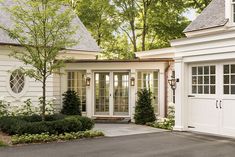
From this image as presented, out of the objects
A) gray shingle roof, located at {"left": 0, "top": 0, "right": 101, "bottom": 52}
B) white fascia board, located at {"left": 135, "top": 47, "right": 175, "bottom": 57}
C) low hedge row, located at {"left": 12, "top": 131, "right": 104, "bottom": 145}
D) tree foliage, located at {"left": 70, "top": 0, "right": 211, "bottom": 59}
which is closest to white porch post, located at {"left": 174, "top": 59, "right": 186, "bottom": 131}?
low hedge row, located at {"left": 12, "top": 131, "right": 104, "bottom": 145}

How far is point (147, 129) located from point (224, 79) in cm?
354

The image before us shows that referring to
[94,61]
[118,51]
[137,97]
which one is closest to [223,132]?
[137,97]

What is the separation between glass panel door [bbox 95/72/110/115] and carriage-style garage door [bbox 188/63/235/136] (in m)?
5.07

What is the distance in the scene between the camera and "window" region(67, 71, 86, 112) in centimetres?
1697

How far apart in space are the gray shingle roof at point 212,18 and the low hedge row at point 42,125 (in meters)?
5.42

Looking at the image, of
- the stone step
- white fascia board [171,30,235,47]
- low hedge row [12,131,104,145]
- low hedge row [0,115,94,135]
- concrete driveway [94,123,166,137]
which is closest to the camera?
low hedge row [12,131,104,145]

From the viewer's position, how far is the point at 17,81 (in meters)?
14.5

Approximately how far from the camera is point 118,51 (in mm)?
33188

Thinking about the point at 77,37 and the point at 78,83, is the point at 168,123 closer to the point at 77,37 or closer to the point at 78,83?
the point at 78,83

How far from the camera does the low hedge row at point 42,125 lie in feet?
36.3

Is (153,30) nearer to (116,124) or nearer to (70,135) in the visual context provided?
(116,124)

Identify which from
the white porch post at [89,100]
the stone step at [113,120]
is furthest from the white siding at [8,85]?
the stone step at [113,120]

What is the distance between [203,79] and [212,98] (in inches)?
29.1

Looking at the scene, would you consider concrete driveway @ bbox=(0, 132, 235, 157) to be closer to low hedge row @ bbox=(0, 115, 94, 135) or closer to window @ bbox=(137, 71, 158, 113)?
low hedge row @ bbox=(0, 115, 94, 135)
